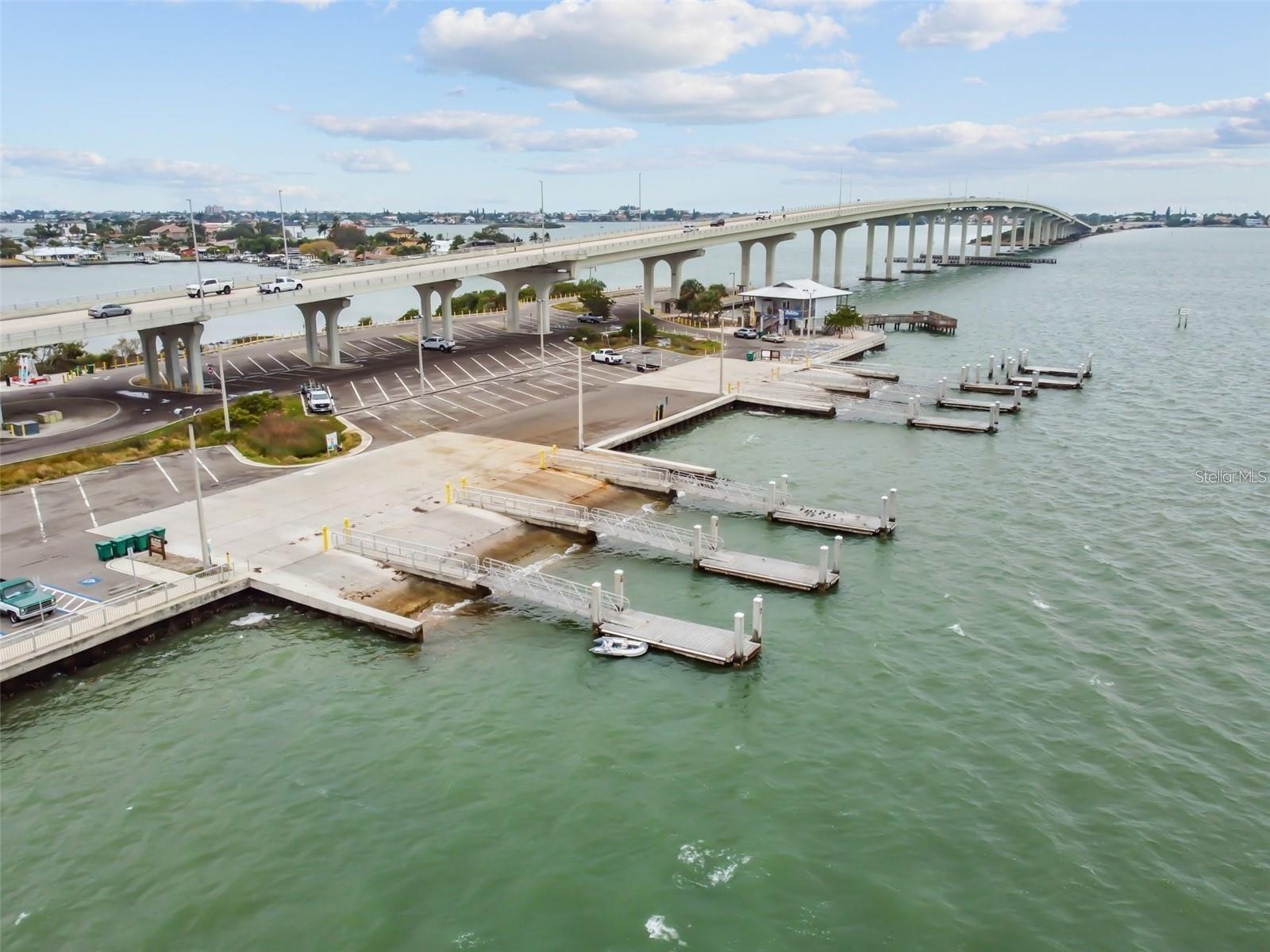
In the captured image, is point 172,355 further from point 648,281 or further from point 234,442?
point 648,281

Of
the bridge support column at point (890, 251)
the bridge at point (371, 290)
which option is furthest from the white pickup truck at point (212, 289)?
the bridge support column at point (890, 251)

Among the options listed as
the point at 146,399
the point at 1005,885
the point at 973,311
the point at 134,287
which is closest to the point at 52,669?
the point at 1005,885

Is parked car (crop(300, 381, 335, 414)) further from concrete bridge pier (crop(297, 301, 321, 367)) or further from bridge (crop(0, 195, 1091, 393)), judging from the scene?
concrete bridge pier (crop(297, 301, 321, 367))

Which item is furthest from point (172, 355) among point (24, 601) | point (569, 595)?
point (569, 595)

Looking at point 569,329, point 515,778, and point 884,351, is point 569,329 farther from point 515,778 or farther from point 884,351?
point 515,778

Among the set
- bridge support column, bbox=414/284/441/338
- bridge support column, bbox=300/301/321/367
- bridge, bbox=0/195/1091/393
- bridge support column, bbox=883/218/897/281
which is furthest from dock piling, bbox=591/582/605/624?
bridge support column, bbox=883/218/897/281

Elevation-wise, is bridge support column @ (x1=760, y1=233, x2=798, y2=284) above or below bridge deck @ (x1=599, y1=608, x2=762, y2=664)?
above
